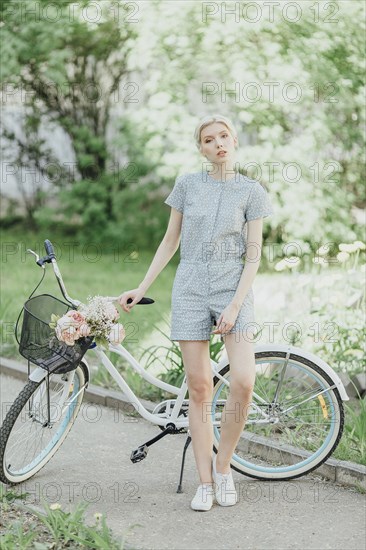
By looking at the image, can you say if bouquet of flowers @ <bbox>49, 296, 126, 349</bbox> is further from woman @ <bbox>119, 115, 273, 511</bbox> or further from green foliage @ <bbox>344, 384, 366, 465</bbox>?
green foliage @ <bbox>344, 384, 366, 465</bbox>

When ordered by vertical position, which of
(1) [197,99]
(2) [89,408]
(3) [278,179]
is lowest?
(2) [89,408]

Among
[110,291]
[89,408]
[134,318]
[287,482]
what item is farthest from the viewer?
[110,291]

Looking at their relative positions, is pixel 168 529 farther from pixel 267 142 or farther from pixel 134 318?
pixel 267 142

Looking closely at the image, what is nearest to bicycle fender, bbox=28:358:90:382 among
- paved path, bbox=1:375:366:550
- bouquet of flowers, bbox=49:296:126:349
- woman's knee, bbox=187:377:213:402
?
bouquet of flowers, bbox=49:296:126:349

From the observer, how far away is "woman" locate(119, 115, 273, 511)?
389 centimetres

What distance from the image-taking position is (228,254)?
3932 millimetres

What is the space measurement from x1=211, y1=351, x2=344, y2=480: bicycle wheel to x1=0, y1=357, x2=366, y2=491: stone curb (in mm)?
99

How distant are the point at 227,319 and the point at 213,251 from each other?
31 cm

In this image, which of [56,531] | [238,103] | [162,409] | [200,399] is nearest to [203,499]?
[200,399]

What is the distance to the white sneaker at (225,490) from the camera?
4.10 metres

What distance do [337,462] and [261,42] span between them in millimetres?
5938

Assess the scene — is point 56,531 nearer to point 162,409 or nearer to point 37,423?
point 37,423

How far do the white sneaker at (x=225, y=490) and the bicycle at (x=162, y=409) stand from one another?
198 mm

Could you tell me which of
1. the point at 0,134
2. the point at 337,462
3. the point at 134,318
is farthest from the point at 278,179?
the point at 337,462
